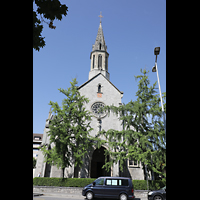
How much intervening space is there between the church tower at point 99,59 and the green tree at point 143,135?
15503 mm

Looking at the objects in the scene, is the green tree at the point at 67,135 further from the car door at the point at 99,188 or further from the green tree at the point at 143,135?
the car door at the point at 99,188

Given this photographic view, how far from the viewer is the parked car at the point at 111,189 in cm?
1289

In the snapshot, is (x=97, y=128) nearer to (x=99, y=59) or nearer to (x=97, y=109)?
(x=97, y=109)

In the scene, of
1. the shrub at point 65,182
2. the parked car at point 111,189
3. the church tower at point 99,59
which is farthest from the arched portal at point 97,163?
the church tower at point 99,59

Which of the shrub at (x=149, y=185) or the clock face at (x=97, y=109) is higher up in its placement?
the clock face at (x=97, y=109)

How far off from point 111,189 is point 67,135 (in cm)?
938

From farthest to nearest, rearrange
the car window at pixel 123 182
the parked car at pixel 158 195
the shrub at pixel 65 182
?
A: the shrub at pixel 65 182 → the car window at pixel 123 182 → the parked car at pixel 158 195

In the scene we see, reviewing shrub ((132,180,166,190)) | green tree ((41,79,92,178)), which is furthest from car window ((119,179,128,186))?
green tree ((41,79,92,178))

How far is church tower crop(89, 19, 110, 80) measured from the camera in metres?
34.9
